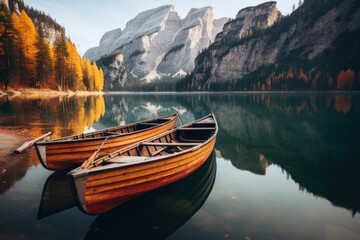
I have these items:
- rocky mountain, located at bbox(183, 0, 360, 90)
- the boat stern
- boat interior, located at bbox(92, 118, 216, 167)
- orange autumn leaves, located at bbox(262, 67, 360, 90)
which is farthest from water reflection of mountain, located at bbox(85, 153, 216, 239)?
orange autumn leaves, located at bbox(262, 67, 360, 90)

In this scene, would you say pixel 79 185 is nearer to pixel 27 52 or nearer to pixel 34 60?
pixel 34 60

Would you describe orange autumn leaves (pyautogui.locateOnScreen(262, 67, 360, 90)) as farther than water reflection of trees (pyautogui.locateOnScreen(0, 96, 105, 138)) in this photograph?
Yes

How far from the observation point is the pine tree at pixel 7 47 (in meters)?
44.0

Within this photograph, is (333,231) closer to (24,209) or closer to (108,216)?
(108,216)

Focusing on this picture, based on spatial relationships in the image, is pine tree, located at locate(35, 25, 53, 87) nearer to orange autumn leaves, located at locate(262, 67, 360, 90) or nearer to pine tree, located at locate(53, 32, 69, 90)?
pine tree, located at locate(53, 32, 69, 90)

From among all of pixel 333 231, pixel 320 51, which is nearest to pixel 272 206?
pixel 333 231

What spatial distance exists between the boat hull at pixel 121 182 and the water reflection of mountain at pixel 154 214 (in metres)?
0.49

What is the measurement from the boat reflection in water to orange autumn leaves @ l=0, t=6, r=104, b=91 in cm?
5474

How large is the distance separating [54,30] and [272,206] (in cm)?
16887

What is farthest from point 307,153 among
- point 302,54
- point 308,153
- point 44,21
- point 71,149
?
point 302,54

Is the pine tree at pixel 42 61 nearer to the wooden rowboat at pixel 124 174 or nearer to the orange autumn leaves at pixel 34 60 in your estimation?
the orange autumn leaves at pixel 34 60

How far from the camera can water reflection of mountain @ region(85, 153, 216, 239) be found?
17.6 ft

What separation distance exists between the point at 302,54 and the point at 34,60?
200076 mm

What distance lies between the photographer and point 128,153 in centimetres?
795
